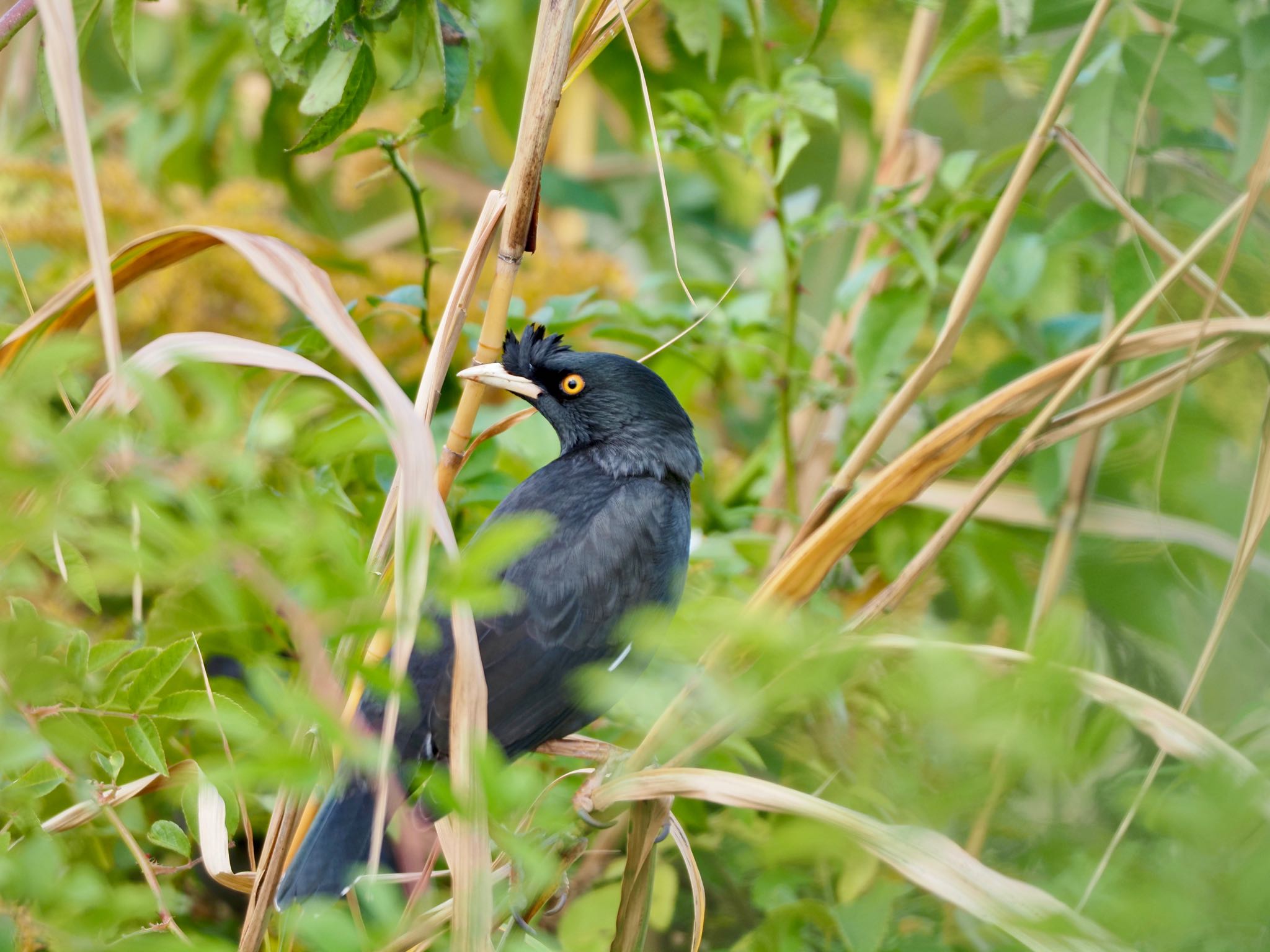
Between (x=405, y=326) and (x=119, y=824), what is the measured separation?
1668 millimetres

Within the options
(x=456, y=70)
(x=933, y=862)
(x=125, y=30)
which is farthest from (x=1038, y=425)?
(x=125, y=30)

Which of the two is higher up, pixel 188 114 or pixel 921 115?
pixel 188 114

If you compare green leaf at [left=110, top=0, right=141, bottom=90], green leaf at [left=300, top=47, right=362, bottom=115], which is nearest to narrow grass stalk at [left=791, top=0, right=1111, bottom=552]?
green leaf at [left=300, top=47, right=362, bottom=115]

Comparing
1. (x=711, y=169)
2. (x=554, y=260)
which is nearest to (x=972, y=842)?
(x=554, y=260)

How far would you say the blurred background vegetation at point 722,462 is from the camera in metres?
0.83

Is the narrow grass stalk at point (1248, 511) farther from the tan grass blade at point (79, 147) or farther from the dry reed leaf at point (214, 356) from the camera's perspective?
the tan grass blade at point (79, 147)

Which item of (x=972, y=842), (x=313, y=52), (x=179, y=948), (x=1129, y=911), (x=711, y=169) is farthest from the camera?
(x=711, y=169)

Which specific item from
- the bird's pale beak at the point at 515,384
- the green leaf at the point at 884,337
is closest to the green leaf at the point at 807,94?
the green leaf at the point at 884,337

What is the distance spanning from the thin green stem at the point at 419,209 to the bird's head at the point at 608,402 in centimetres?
28

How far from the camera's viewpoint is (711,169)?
3.77m

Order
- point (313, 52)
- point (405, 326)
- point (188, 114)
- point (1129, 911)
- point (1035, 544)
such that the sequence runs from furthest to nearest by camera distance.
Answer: point (188, 114) < point (405, 326) < point (1035, 544) < point (313, 52) < point (1129, 911)

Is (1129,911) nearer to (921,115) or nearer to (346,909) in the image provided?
(346,909)

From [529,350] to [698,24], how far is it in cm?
70

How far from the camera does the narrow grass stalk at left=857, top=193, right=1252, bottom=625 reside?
1211 mm
